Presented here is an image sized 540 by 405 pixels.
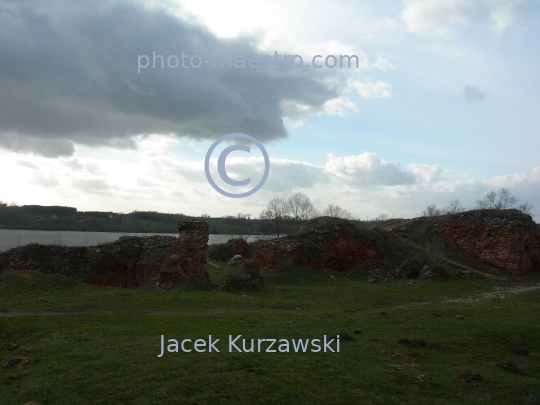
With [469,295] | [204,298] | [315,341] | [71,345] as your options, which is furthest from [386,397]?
[469,295]

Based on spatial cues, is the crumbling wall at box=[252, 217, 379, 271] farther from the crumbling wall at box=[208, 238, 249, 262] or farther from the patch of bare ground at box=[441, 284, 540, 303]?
the crumbling wall at box=[208, 238, 249, 262]

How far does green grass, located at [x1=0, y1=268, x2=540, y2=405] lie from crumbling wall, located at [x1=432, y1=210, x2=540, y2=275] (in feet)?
29.0

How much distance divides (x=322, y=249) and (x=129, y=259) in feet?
31.9

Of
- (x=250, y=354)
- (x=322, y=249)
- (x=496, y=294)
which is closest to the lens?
(x=250, y=354)

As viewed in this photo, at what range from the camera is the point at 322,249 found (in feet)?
72.7

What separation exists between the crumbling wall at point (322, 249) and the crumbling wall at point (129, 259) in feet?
14.5

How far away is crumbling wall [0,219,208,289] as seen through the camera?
17.5 metres

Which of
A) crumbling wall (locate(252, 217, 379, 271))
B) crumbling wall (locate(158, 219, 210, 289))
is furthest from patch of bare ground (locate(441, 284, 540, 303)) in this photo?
crumbling wall (locate(158, 219, 210, 289))

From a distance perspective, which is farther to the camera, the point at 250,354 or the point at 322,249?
the point at 322,249

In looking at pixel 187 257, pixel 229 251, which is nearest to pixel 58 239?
pixel 229 251

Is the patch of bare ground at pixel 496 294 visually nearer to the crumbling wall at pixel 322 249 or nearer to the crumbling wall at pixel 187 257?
the crumbling wall at pixel 322 249

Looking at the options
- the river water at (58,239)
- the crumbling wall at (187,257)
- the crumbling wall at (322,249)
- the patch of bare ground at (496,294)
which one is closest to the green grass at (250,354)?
the patch of bare ground at (496,294)

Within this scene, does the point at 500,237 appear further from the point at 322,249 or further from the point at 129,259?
the point at 129,259

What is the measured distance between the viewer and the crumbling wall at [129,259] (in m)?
17.5
